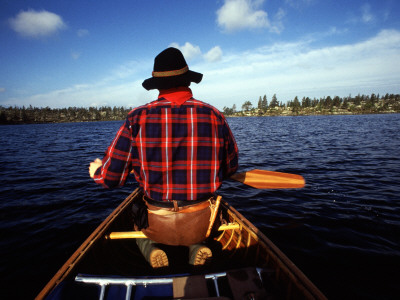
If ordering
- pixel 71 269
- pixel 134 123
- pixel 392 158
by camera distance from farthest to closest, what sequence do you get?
pixel 392 158 < pixel 71 269 < pixel 134 123

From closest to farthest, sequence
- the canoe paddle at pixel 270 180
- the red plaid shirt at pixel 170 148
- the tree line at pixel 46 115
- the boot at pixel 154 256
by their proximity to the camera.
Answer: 1. the red plaid shirt at pixel 170 148
2. the boot at pixel 154 256
3. the canoe paddle at pixel 270 180
4. the tree line at pixel 46 115

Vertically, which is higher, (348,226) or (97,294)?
(97,294)

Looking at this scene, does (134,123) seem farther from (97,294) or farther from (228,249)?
(228,249)

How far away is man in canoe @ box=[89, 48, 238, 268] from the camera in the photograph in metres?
1.99

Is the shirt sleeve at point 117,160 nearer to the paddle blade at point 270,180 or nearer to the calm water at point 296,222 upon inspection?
the paddle blade at point 270,180

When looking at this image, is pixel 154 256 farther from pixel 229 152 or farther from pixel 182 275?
pixel 229 152

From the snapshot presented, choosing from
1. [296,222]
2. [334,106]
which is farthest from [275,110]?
[296,222]

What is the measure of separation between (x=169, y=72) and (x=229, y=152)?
1.17m

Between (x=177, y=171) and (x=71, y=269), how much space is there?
6.43 ft

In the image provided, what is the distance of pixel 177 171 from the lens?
209 centimetres

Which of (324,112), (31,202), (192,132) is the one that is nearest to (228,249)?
(192,132)

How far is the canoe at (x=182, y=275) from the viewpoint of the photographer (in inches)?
82.3

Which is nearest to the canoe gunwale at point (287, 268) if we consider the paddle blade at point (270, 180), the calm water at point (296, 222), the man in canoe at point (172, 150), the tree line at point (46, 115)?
the paddle blade at point (270, 180)

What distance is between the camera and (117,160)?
2115 mm
